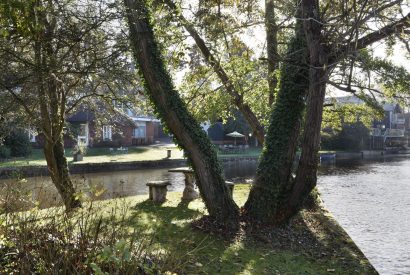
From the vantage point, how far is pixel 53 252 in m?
3.96

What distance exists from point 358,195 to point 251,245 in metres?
15.1

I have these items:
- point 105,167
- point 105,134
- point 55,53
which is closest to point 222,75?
point 55,53

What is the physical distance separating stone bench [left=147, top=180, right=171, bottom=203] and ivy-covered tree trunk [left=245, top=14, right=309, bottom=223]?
12.0 ft

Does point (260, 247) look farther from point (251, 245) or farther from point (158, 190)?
point (158, 190)

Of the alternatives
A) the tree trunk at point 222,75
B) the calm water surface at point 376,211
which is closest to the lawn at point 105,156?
the calm water surface at point 376,211

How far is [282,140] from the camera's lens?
9648 millimetres

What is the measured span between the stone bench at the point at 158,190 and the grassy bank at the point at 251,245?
54.4 inches

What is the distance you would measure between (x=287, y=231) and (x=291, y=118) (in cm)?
261

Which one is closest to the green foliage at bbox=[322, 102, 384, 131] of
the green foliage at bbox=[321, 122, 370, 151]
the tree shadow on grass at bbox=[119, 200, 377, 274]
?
the tree shadow on grass at bbox=[119, 200, 377, 274]

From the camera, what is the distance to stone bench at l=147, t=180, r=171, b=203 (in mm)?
12438

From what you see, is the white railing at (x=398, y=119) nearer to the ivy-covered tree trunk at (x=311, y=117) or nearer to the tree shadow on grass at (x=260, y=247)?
the tree shadow on grass at (x=260, y=247)

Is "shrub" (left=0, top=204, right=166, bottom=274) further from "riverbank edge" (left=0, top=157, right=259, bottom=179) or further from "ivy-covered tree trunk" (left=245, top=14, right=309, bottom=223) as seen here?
"riverbank edge" (left=0, top=157, right=259, bottom=179)

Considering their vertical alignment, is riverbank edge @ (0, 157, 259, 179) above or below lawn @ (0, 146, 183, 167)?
below

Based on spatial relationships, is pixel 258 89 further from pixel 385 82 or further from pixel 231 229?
pixel 231 229
